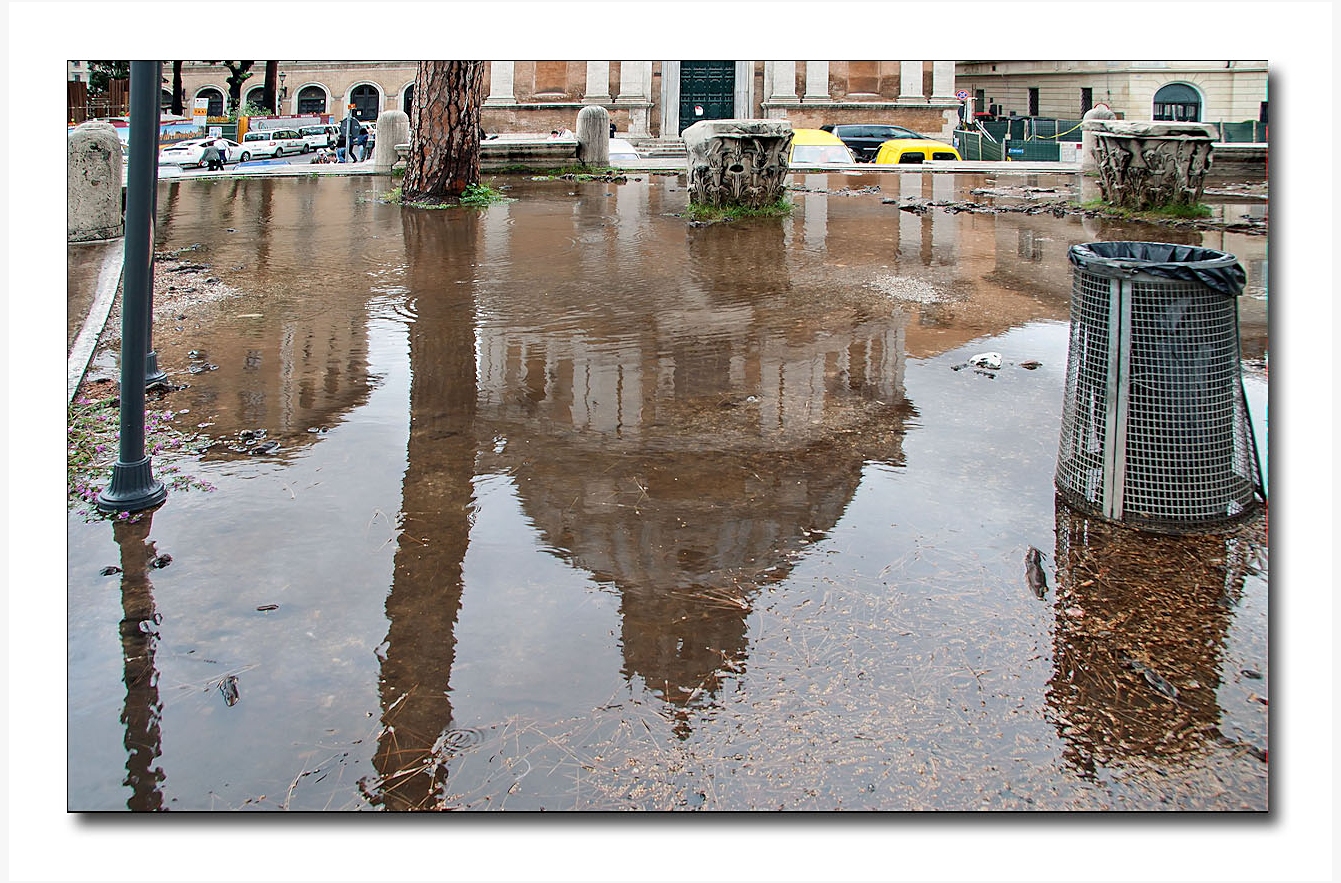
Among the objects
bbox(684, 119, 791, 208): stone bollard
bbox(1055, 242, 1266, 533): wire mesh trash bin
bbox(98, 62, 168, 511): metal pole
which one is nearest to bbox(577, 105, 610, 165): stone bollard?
bbox(684, 119, 791, 208): stone bollard

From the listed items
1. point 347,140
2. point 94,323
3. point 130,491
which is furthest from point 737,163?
point 347,140

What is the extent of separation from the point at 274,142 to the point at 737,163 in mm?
35179

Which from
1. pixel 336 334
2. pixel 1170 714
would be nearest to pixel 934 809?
pixel 1170 714

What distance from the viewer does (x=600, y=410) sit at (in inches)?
258

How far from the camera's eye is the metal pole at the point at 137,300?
4.82m

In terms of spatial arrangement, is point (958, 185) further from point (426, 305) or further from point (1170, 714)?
point (1170, 714)

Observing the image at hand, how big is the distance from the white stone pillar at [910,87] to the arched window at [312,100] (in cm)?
3547

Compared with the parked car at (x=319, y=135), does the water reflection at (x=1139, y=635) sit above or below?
below

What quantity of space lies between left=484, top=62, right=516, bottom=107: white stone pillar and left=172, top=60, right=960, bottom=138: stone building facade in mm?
28

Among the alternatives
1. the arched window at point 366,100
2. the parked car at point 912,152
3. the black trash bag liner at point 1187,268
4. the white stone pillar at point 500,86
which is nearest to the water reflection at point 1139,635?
the black trash bag liner at point 1187,268

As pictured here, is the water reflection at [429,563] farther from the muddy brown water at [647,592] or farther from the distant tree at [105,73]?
the distant tree at [105,73]

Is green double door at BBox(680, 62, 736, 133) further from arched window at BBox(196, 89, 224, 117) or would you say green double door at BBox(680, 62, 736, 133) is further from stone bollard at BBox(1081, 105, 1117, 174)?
arched window at BBox(196, 89, 224, 117)

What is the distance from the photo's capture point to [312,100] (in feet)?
203
